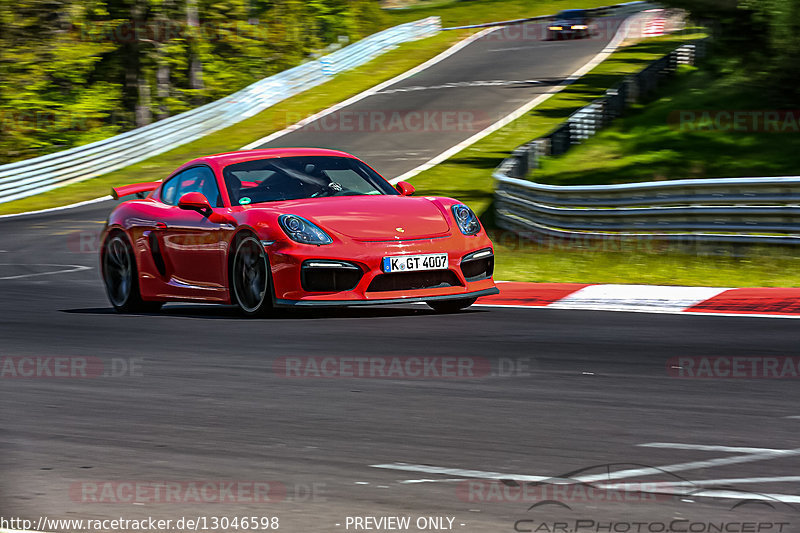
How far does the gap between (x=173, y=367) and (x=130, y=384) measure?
578mm

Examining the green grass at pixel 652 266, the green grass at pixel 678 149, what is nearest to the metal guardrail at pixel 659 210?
the green grass at pixel 652 266

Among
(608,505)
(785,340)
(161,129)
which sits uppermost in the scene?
(608,505)

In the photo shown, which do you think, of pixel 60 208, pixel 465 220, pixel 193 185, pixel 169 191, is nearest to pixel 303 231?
pixel 465 220

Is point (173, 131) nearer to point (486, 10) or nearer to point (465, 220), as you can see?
point (465, 220)

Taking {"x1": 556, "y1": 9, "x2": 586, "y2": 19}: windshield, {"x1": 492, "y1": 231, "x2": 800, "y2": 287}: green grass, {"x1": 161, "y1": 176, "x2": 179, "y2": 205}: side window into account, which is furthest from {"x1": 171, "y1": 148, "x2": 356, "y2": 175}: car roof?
{"x1": 556, "y1": 9, "x2": 586, "y2": 19}: windshield

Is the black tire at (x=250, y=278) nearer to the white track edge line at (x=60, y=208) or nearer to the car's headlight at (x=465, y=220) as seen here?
the car's headlight at (x=465, y=220)

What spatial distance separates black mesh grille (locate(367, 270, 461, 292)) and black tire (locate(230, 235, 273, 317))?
81cm

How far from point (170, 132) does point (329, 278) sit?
24.1 meters

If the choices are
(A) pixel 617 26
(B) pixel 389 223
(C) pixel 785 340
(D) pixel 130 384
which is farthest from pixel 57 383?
(A) pixel 617 26

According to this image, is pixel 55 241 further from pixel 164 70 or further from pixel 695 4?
pixel 164 70

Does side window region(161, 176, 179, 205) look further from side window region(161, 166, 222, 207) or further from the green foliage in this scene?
the green foliage

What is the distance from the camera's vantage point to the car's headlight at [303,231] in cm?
910

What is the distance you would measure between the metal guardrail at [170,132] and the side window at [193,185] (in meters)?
17.7

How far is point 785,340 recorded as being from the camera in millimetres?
7801
